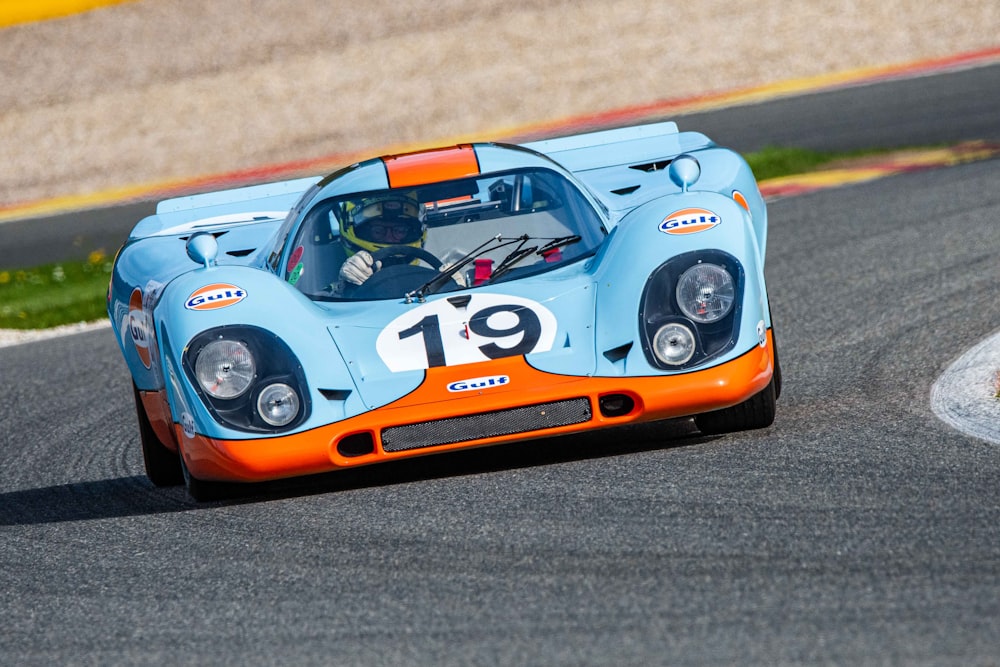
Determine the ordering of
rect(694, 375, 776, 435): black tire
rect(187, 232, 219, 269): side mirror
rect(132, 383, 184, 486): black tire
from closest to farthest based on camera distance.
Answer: rect(694, 375, 776, 435): black tire < rect(187, 232, 219, 269): side mirror < rect(132, 383, 184, 486): black tire

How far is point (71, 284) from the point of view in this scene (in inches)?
517

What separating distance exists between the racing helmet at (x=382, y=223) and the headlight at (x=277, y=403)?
93 cm

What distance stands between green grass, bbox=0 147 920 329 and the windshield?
578 centimetres

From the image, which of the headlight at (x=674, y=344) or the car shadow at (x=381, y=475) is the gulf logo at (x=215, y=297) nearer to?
the car shadow at (x=381, y=475)

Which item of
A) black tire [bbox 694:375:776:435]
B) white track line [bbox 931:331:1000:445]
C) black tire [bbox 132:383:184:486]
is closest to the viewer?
white track line [bbox 931:331:1000:445]

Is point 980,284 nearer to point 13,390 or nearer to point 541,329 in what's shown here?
point 541,329

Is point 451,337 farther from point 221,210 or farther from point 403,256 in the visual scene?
point 221,210

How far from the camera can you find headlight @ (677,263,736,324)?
16.0ft

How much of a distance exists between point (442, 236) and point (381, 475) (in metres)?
0.93

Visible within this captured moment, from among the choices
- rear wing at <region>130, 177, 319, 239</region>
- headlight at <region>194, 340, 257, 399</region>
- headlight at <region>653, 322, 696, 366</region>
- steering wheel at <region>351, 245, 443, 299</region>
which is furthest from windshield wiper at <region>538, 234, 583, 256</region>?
rear wing at <region>130, 177, 319, 239</region>

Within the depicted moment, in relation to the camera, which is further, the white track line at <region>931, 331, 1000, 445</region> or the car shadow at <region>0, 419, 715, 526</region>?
the car shadow at <region>0, 419, 715, 526</region>

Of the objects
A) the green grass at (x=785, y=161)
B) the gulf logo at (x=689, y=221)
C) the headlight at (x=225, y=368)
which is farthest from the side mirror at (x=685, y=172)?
the green grass at (x=785, y=161)

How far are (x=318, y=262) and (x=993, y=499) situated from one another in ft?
8.42

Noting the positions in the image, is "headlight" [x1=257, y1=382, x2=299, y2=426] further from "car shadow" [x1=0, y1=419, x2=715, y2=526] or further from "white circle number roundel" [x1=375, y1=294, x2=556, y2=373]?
"car shadow" [x1=0, y1=419, x2=715, y2=526]
